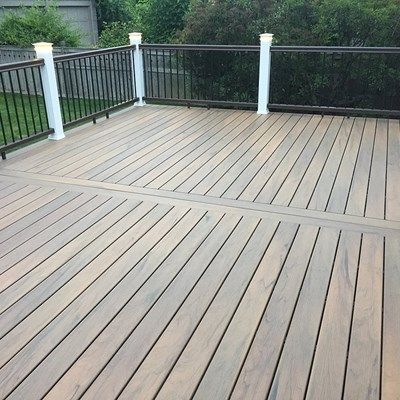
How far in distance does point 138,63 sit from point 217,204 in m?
3.64

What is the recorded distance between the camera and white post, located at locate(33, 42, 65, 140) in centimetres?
446

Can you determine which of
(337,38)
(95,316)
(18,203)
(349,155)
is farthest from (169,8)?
(95,316)

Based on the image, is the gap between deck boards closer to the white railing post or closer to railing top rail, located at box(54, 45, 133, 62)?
railing top rail, located at box(54, 45, 133, 62)

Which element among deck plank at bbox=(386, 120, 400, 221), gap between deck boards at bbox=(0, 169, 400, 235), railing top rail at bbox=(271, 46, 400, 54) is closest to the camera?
gap between deck boards at bbox=(0, 169, 400, 235)

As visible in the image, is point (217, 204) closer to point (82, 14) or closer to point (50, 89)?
point (50, 89)

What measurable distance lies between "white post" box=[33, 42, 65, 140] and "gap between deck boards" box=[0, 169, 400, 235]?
3.51 ft

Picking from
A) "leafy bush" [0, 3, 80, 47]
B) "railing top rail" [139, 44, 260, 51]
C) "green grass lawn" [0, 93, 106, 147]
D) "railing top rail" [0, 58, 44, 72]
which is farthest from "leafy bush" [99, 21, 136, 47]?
"railing top rail" [0, 58, 44, 72]

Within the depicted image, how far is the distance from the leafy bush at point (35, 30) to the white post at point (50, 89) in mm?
5706

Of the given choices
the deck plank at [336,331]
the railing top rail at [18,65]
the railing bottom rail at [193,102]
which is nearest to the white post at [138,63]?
the railing bottom rail at [193,102]

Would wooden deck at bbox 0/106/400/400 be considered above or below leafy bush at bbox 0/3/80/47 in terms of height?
below

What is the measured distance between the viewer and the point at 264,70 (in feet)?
18.1

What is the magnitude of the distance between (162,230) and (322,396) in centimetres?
147

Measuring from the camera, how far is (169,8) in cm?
904

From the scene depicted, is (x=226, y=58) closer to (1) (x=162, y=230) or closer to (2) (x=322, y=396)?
(1) (x=162, y=230)
